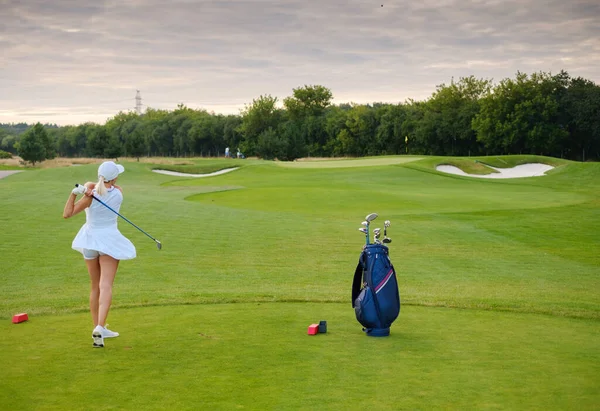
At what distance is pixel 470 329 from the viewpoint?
30.5 ft

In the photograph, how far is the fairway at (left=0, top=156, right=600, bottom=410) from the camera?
255 inches

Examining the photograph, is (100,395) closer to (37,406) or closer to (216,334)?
(37,406)

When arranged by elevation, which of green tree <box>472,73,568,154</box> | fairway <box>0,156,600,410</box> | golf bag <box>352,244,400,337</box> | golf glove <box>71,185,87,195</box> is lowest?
fairway <box>0,156,600,410</box>

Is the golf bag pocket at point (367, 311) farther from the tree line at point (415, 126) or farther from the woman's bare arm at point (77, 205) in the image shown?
the tree line at point (415, 126)

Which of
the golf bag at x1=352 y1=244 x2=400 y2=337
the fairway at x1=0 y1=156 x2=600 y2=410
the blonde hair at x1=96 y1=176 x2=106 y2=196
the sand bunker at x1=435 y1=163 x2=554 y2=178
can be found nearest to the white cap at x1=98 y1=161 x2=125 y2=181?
the blonde hair at x1=96 y1=176 x2=106 y2=196

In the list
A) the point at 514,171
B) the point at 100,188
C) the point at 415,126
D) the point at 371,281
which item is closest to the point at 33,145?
the point at 415,126

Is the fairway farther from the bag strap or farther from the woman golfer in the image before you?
the woman golfer

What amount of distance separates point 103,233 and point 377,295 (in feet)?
11.6

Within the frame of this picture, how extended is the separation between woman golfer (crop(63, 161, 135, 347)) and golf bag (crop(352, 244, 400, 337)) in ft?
9.83

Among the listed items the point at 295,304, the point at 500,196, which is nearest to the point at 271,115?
the point at 500,196

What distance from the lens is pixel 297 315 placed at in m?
10.1

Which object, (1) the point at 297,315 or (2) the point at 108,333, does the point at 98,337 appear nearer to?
(2) the point at 108,333

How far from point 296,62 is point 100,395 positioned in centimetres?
7604

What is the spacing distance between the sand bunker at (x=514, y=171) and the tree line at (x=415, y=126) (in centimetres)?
1951
